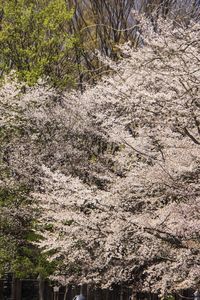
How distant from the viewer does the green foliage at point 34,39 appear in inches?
937

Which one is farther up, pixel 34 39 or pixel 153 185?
pixel 153 185

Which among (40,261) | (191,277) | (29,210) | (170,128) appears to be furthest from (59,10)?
(191,277)

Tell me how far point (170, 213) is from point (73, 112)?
448 inches

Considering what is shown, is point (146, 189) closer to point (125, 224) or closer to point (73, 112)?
point (125, 224)

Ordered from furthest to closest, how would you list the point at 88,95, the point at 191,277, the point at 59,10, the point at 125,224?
the point at 59,10
the point at 88,95
the point at 125,224
the point at 191,277

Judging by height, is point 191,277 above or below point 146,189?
below

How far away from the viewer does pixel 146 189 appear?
416 inches

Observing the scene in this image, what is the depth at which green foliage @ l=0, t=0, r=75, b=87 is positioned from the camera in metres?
Result: 23.8

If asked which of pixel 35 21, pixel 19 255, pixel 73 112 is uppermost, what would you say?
pixel 35 21

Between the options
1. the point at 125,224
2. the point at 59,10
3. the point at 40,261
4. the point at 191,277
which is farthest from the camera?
the point at 59,10

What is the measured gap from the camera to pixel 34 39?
23969mm

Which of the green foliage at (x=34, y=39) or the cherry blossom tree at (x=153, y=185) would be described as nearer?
the cherry blossom tree at (x=153, y=185)

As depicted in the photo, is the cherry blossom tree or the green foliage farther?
the green foliage

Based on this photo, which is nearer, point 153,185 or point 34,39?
point 153,185
